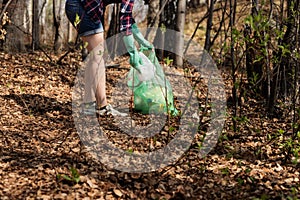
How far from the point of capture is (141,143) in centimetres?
303

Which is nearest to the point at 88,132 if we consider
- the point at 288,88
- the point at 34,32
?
the point at 288,88

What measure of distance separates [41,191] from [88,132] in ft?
3.17

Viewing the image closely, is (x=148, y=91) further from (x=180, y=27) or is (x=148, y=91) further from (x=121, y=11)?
(x=180, y=27)

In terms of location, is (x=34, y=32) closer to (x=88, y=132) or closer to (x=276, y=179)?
(x=88, y=132)

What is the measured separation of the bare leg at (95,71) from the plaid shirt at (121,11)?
16cm

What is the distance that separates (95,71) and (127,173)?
48.3 inches

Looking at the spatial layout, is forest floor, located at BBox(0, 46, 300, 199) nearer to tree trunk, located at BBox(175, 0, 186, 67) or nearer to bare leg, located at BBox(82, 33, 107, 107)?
bare leg, located at BBox(82, 33, 107, 107)

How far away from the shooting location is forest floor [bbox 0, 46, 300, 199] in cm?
236

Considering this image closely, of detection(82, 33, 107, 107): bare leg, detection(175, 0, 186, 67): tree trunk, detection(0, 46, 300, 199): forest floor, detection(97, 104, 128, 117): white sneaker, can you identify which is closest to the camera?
detection(0, 46, 300, 199): forest floor

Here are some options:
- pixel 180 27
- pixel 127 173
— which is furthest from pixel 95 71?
pixel 180 27

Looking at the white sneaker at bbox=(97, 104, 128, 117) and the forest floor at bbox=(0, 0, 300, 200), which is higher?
the white sneaker at bbox=(97, 104, 128, 117)

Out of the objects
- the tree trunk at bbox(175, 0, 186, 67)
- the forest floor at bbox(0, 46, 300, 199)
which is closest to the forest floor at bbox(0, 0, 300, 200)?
the forest floor at bbox(0, 46, 300, 199)

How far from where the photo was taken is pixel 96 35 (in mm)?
3379

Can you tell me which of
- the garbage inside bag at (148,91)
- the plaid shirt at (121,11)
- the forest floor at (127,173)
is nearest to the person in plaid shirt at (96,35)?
the plaid shirt at (121,11)
